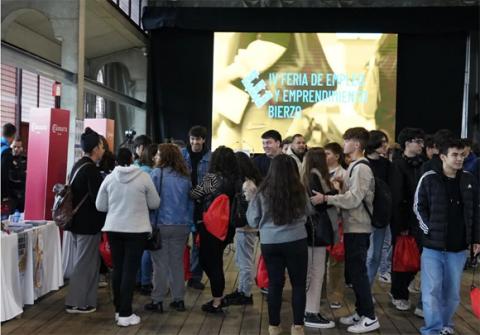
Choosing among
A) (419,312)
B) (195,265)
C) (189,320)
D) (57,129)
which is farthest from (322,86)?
(189,320)

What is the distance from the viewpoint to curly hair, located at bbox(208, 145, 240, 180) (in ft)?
14.3

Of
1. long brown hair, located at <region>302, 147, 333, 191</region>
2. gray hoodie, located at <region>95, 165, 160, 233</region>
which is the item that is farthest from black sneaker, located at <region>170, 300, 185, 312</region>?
long brown hair, located at <region>302, 147, 333, 191</region>

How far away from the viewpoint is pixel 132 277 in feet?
13.8

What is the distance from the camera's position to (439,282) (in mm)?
3846

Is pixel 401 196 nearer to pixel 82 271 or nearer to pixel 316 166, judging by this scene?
pixel 316 166

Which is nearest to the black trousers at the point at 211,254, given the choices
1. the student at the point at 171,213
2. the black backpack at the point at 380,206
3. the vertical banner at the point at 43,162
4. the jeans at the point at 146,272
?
the student at the point at 171,213

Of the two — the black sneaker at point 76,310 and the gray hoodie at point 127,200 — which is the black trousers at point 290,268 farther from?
the black sneaker at point 76,310

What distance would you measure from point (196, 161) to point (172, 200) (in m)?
1.15

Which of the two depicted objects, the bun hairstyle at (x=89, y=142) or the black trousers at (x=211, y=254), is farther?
the bun hairstyle at (x=89, y=142)

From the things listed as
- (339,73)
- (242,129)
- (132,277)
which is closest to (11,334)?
(132,277)

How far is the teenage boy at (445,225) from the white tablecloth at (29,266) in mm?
2979

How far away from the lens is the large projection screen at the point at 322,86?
10969 mm

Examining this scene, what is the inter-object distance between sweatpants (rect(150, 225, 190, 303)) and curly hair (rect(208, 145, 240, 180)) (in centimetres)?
51

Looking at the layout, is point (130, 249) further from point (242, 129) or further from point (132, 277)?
point (242, 129)
